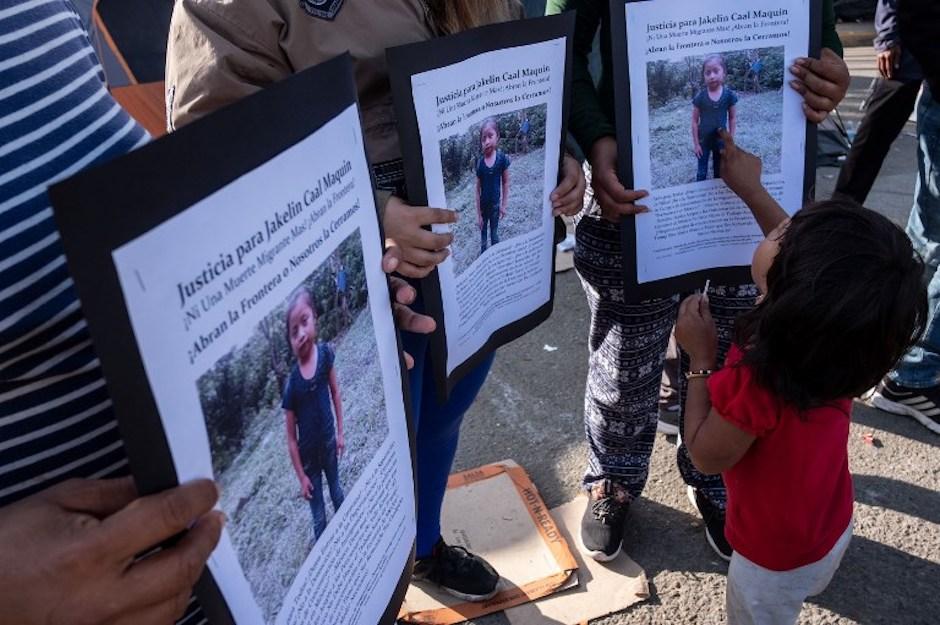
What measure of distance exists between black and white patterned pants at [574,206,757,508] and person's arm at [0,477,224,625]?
4.29ft

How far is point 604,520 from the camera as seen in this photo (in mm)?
1961

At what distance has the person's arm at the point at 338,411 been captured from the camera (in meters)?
0.76

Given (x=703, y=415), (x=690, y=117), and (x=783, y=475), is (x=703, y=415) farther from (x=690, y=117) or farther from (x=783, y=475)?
(x=690, y=117)

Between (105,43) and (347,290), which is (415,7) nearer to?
(347,290)

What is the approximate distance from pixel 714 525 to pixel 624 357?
1.80ft

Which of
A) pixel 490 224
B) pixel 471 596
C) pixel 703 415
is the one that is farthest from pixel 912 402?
pixel 490 224

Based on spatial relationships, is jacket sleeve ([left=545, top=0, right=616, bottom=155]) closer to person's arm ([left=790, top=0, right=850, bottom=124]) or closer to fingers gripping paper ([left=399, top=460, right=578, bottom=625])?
person's arm ([left=790, top=0, right=850, bottom=124])

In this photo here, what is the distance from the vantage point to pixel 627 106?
147 cm

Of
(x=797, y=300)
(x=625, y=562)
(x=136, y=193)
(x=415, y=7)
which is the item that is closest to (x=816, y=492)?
(x=797, y=300)

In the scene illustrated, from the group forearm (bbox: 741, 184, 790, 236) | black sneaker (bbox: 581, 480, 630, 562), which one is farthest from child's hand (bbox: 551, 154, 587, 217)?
black sneaker (bbox: 581, 480, 630, 562)

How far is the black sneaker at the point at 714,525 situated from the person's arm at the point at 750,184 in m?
0.80

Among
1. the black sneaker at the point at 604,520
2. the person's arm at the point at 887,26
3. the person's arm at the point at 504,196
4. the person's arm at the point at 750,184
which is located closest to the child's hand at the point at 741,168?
the person's arm at the point at 750,184

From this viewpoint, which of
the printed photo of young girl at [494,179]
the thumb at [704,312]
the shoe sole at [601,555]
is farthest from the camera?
the shoe sole at [601,555]

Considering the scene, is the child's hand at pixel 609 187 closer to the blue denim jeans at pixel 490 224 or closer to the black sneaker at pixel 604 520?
the blue denim jeans at pixel 490 224
